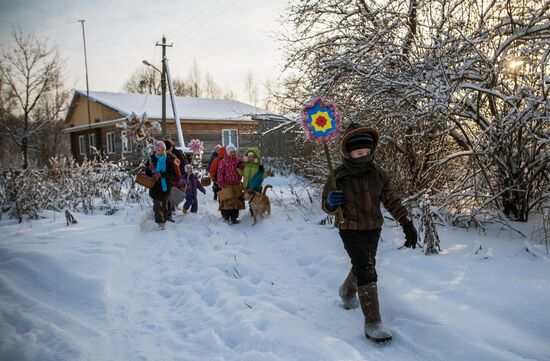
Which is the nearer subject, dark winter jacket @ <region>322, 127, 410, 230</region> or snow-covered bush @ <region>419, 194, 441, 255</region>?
dark winter jacket @ <region>322, 127, 410, 230</region>

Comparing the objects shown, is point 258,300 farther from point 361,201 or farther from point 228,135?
point 228,135

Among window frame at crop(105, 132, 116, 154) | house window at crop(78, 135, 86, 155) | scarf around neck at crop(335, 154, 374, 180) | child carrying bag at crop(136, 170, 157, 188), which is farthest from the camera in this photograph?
house window at crop(78, 135, 86, 155)

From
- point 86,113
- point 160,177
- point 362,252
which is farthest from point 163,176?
point 86,113

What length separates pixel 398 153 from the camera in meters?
6.81

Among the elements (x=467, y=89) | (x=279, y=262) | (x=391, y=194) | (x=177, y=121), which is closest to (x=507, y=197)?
(x=467, y=89)

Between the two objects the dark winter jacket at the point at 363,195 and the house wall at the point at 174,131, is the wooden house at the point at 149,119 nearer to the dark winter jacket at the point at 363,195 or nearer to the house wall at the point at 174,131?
the house wall at the point at 174,131

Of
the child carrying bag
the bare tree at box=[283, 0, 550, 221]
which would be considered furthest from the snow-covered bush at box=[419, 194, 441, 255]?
the child carrying bag

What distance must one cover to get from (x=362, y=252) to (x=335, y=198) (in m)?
0.51

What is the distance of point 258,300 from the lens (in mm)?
3635

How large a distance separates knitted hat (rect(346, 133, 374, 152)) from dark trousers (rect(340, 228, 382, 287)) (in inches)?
29.0

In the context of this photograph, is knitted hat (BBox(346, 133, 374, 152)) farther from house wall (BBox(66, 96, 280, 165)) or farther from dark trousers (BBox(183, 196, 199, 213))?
house wall (BBox(66, 96, 280, 165))

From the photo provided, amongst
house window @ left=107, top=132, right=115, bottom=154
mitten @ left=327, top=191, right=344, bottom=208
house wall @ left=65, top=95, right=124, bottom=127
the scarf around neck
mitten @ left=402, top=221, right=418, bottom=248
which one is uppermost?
house wall @ left=65, top=95, right=124, bottom=127

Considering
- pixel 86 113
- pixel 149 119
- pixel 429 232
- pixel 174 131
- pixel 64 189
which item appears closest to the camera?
pixel 429 232

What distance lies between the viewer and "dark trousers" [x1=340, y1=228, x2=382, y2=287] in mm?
2949
